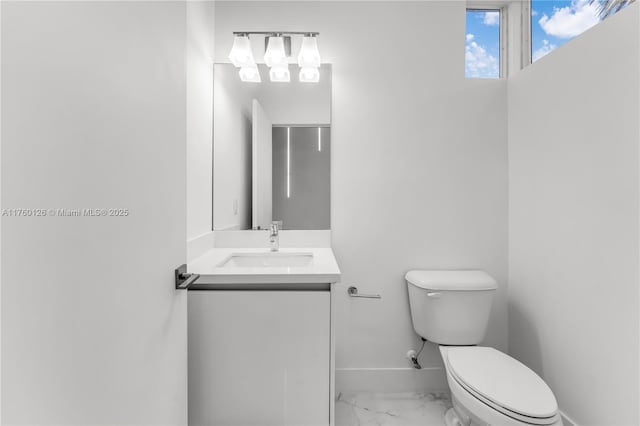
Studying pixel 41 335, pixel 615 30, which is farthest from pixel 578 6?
pixel 41 335

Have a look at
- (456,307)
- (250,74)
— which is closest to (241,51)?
(250,74)

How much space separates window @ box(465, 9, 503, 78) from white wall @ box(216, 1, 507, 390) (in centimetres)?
17

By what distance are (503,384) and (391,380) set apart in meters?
0.73

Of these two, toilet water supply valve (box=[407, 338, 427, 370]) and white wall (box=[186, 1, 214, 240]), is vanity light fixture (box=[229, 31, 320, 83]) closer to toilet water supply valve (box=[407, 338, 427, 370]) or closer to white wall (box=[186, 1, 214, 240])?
white wall (box=[186, 1, 214, 240])

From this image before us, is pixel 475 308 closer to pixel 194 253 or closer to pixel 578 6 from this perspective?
pixel 194 253

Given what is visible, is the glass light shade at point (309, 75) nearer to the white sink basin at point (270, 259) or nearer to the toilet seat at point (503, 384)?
the white sink basin at point (270, 259)

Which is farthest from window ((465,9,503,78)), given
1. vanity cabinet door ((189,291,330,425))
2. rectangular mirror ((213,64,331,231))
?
vanity cabinet door ((189,291,330,425))

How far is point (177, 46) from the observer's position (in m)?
0.90

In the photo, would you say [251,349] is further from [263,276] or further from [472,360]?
[472,360]

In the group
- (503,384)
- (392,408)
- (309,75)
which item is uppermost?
(309,75)

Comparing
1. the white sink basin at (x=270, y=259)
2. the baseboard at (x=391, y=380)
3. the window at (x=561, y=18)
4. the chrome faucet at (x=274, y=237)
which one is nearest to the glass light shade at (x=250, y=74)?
the chrome faucet at (x=274, y=237)

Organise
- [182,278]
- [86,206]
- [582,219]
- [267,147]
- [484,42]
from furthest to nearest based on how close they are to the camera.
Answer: [484,42]
[267,147]
[582,219]
[182,278]
[86,206]

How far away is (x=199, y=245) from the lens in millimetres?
1564

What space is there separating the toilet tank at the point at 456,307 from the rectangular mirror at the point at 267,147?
647 millimetres
